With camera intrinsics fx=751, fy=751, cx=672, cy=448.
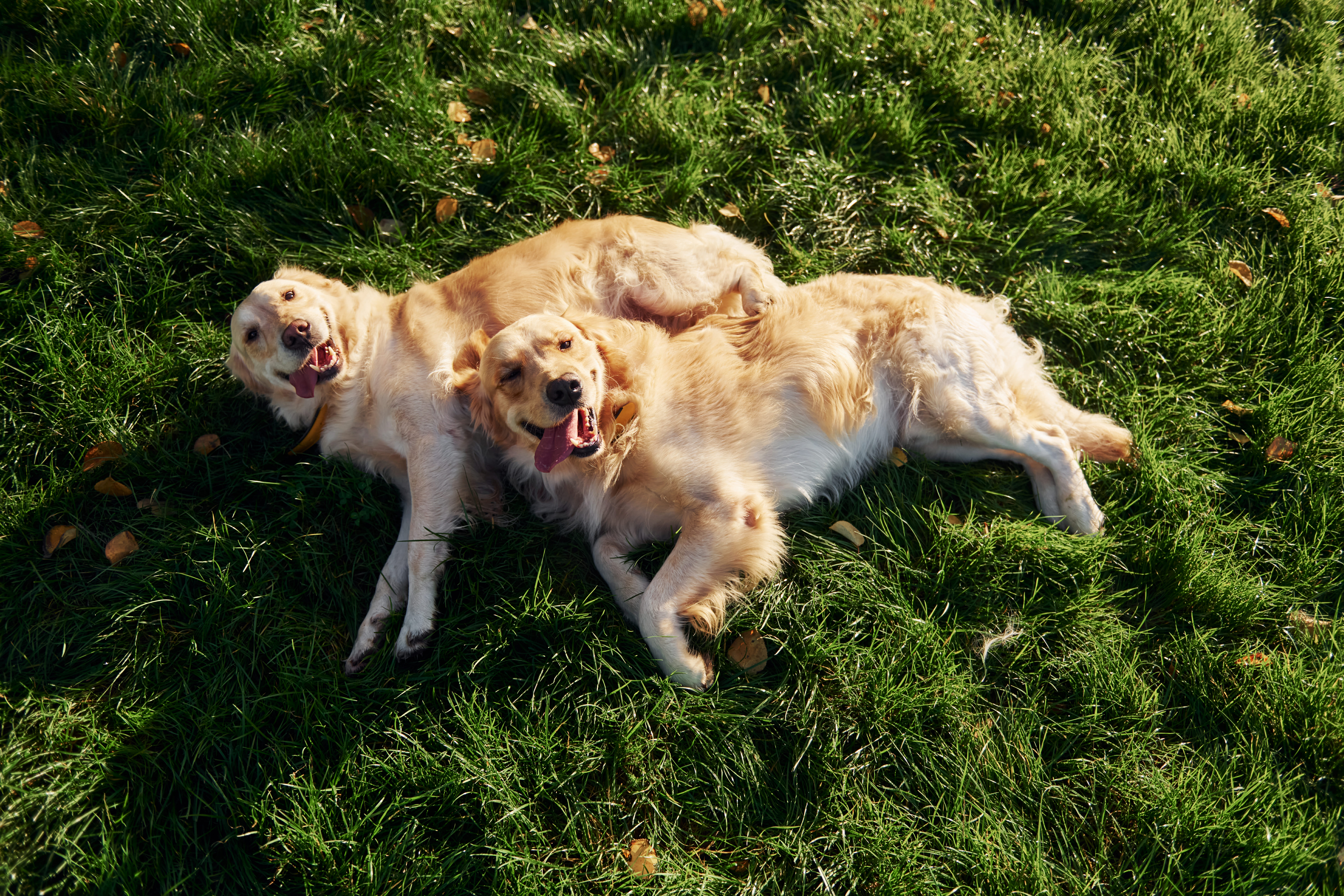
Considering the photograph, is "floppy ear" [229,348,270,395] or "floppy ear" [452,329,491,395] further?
"floppy ear" [229,348,270,395]

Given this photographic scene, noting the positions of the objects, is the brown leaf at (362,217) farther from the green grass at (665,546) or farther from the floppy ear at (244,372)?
the floppy ear at (244,372)

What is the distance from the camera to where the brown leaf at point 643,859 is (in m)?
2.51

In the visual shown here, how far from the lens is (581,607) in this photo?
295 cm

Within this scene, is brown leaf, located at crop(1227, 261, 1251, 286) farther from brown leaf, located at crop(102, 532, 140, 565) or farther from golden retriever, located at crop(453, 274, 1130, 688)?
brown leaf, located at crop(102, 532, 140, 565)

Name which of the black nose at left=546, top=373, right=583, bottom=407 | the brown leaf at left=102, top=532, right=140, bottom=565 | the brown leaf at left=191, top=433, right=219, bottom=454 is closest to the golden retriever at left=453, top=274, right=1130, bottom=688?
the black nose at left=546, top=373, right=583, bottom=407

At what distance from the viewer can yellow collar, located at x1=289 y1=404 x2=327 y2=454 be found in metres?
3.25

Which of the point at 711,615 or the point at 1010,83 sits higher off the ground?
the point at 1010,83

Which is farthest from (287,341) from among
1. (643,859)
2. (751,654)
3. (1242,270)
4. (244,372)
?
(1242,270)

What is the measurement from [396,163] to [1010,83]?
140 inches

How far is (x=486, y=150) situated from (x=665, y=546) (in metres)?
2.43

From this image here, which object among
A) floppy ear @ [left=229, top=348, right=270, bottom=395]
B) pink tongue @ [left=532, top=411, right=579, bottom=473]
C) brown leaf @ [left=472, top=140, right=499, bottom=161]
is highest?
brown leaf @ [left=472, top=140, right=499, bottom=161]

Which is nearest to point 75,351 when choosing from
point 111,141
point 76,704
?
point 111,141

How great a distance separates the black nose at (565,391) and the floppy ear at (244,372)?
1436 mm

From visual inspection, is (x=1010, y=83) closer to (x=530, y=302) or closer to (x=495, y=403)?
(x=530, y=302)
